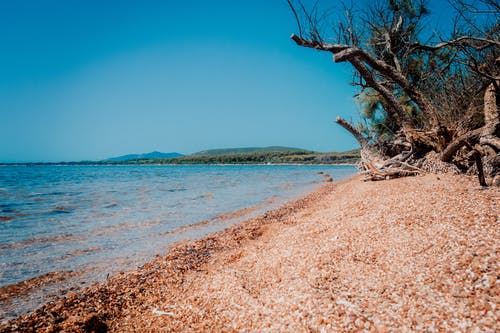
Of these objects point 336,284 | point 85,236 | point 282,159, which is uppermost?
point 282,159

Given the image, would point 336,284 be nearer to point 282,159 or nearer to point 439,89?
point 439,89

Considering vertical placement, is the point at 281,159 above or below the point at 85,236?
above

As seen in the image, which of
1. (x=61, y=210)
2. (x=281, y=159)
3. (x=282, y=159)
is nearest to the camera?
(x=61, y=210)

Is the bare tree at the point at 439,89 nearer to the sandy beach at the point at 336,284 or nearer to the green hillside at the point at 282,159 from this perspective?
the sandy beach at the point at 336,284

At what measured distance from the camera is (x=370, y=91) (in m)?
18.6

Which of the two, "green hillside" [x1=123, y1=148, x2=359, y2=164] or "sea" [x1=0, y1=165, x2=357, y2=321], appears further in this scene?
"green hillside" [x1=123, y1=148, x2=359, y2=164]

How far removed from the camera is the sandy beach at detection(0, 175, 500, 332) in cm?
240

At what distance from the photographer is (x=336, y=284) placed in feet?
10.2

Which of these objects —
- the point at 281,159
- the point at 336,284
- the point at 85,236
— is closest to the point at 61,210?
the point at 85,236

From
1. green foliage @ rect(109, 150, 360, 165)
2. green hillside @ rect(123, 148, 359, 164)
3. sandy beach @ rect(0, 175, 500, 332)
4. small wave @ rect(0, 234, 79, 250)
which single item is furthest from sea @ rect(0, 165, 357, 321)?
green foliage @ rect(109, 150, 360, 165)

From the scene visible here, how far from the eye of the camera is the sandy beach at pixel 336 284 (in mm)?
2396

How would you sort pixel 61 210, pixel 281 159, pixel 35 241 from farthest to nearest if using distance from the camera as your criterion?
pixel 281 159
pixel 61 210
pixel 35 241

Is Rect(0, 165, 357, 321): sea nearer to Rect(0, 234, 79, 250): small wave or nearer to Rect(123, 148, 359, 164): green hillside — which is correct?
Rect(0, 234, 79, 250): small wave

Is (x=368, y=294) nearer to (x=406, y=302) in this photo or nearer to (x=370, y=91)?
(x=406, y=302)
